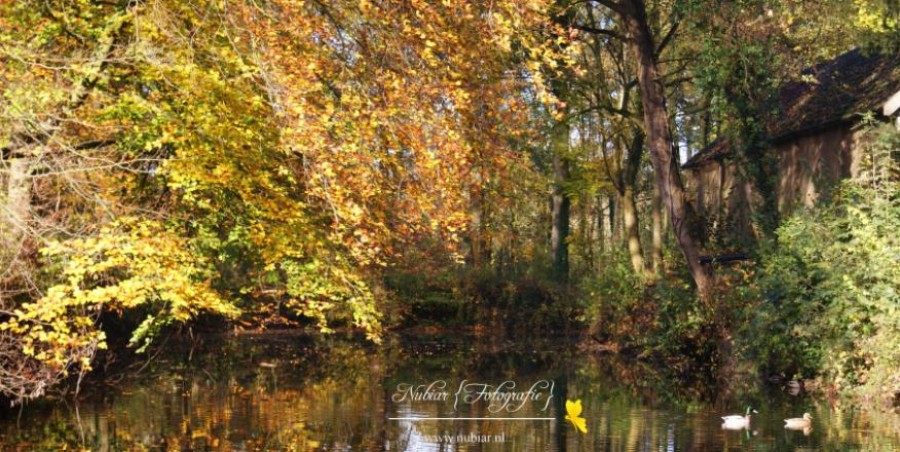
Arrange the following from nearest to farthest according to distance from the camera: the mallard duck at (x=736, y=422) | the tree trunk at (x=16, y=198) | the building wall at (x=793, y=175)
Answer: the tree trunk at (x=16, y=198), the mallard duck at (x=736, y=422), the building wall at (x=793, y=175)

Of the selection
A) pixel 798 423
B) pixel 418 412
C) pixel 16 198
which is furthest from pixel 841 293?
pixel 16 198

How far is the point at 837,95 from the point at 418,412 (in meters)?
17.1

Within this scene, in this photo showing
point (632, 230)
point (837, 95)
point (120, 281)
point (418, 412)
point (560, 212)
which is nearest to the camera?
point (120, 281)

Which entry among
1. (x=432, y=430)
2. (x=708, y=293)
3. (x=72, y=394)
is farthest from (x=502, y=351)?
(x=432, y=430)

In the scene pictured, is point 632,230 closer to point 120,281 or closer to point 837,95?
point 837,95

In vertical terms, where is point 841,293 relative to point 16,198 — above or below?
below

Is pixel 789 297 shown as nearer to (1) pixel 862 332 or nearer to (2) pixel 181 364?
(1) pixel 862 332

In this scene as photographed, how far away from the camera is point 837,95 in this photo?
29.4 m

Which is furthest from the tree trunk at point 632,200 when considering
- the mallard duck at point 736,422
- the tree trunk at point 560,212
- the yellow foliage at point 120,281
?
the yellow foliage at point 120,281

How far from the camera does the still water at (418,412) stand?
47.9 ft

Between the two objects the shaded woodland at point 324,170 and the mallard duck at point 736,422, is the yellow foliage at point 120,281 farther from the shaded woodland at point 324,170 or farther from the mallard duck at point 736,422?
the mallard duck at point 736,422

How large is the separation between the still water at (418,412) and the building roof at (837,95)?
8.31m

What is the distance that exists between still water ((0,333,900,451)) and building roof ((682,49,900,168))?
8.31 meters

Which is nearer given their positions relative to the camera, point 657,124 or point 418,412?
point 418,412
